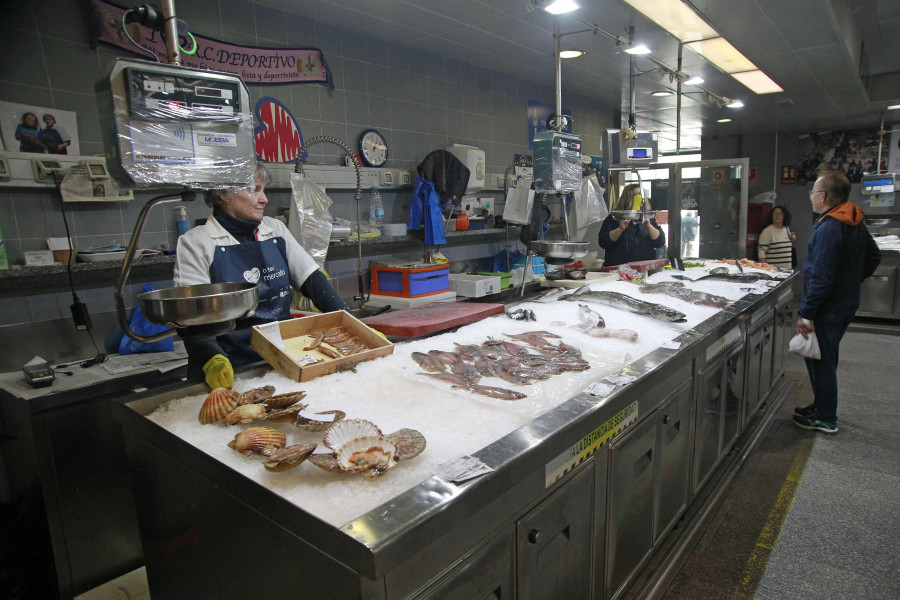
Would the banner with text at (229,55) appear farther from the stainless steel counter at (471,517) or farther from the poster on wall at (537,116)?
the poster on wall at (537,116)

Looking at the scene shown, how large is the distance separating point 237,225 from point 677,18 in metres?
3.50

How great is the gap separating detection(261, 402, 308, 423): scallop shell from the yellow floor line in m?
2.08

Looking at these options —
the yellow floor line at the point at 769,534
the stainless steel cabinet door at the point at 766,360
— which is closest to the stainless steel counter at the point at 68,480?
the yellow floor line at the point at 769,534

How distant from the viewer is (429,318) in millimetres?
2523

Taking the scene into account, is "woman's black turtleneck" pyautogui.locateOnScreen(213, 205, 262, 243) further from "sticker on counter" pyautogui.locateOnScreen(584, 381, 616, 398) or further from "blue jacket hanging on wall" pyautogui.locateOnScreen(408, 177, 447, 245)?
"blue jacket hanging on wall" pyautogui.locateOnScreen(408, 177, 447, 245)

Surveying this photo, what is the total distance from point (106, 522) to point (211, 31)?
320cm

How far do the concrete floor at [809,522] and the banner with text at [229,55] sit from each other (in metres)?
3.79

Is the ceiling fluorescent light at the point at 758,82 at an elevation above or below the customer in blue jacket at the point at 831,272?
above

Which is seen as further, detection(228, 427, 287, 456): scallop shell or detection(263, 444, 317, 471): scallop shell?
detection(228, 427, 287, 456): scallop shell

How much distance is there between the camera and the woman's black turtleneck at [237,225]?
7.98 feet

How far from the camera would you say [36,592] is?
2414mm

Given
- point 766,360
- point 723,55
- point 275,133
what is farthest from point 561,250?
point 723,55

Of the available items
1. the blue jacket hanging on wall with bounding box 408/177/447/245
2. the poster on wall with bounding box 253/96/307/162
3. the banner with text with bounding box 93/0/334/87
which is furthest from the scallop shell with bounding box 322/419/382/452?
the blue jacket hanging on wall with bounding box 408/177/447/245

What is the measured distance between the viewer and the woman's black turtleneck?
2.43 m
